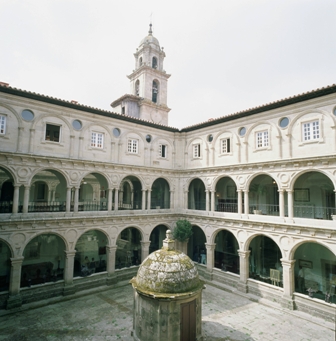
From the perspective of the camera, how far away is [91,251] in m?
25.4

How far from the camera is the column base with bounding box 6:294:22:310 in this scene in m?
16.0

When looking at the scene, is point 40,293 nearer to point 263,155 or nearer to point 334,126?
point 263,155

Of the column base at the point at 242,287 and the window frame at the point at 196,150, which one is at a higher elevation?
the window frame at the point at 196,150

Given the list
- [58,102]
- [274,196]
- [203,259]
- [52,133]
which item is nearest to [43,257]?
[52,133]

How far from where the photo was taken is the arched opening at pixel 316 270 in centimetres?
1844

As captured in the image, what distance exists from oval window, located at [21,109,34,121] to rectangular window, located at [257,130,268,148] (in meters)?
17.2

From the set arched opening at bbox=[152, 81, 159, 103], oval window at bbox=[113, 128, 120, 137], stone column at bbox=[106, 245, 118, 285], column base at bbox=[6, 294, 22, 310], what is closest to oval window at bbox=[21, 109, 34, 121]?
oval window at bbox=[113, 128, 120, 137]

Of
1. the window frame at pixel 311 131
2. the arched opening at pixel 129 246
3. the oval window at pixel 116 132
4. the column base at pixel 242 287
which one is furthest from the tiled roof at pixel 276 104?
the arched opening at pixel 129 246

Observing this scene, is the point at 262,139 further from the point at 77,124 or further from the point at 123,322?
the point at 123,322

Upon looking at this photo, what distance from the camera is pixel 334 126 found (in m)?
15.9

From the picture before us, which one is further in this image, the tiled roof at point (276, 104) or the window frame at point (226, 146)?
the window frame at point (226, 146)

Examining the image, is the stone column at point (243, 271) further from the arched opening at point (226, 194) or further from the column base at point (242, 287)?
the arched opening at point (226, 194)

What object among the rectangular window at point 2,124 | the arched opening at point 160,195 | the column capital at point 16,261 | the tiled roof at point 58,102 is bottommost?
the column capital at point 16,261

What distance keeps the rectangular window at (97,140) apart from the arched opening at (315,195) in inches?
638
